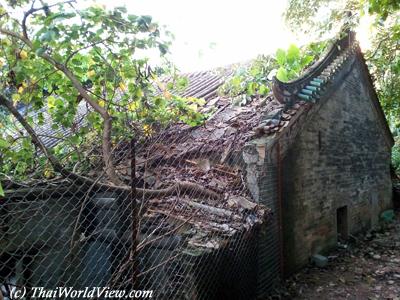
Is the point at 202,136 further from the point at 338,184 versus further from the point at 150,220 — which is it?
the point at 338,184

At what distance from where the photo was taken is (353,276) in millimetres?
6273

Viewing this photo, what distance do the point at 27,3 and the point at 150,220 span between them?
2.64 m

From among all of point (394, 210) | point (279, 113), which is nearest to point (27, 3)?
point (279, 113)

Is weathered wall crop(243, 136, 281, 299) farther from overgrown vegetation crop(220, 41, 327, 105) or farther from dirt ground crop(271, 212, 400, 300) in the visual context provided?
overgrown vegetation crop(220, 41, 327, 105)

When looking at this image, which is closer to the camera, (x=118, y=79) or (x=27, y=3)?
(x=27, y=3)

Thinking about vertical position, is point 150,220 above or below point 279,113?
below

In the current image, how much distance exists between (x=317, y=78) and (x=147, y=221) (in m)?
5.30

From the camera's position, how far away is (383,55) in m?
8.91

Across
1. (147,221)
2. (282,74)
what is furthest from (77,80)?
(282,74)

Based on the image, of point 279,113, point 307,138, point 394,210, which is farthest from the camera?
point 394,210

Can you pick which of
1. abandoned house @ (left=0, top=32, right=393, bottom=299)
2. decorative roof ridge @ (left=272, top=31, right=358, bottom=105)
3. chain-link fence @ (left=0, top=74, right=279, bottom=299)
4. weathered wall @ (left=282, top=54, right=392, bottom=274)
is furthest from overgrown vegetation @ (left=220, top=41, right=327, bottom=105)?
chain-link fence @ (left=0, top=74, right=279, bottom=299)

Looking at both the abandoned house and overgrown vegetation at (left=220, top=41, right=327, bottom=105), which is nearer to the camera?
the abandoned house

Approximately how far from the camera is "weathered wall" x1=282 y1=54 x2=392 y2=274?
6.11 metres

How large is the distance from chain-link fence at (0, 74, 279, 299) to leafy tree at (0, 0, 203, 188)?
14cm
